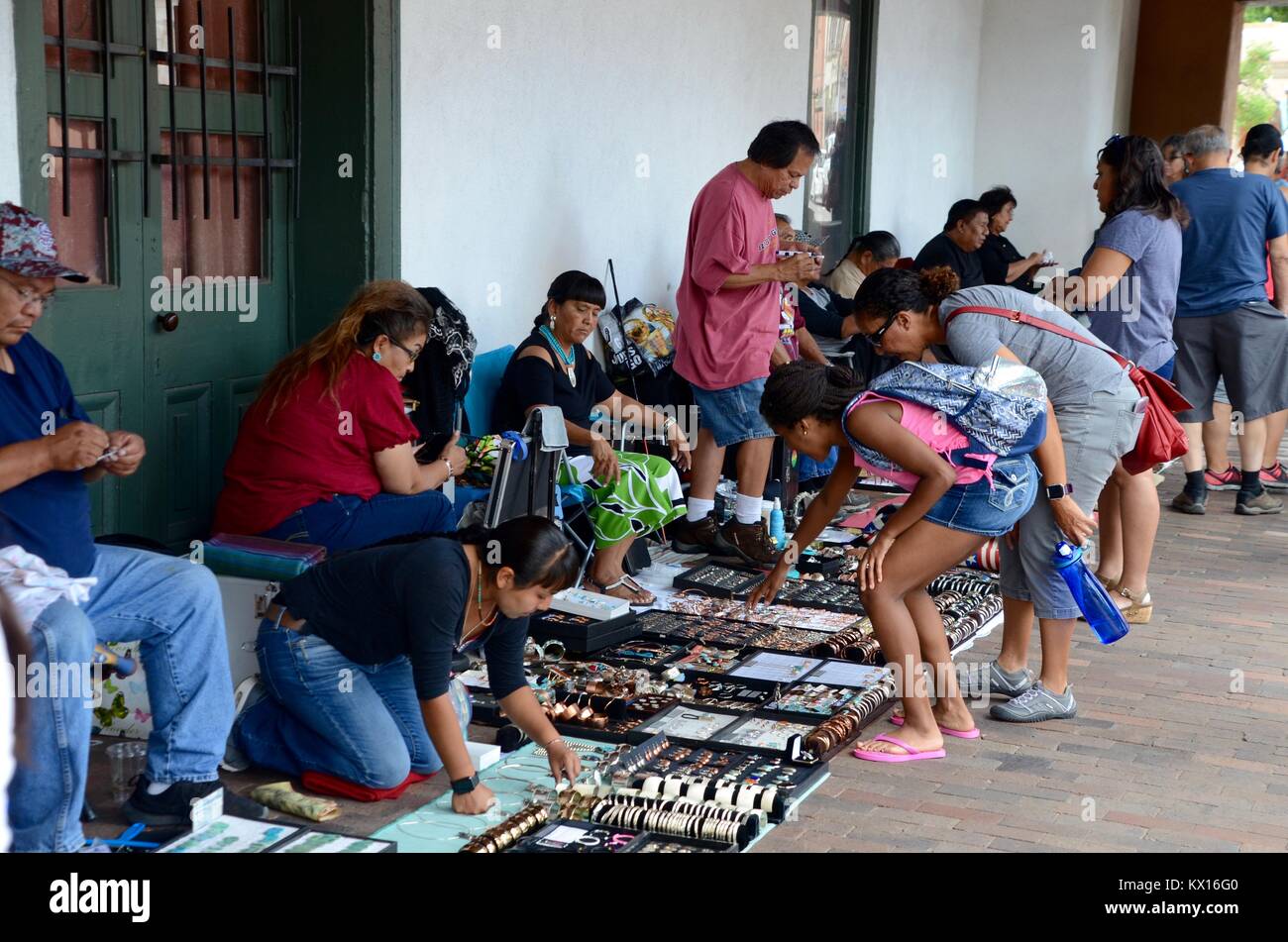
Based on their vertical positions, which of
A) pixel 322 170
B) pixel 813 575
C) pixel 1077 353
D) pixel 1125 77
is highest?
pixel 1125 77

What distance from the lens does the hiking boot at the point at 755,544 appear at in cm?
636

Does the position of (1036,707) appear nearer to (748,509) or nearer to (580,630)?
(580,630)

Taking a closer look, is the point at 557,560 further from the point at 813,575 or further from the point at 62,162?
the point at 813,575

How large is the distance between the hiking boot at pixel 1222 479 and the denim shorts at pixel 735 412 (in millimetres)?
3021

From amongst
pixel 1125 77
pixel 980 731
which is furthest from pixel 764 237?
pixel 1125 77

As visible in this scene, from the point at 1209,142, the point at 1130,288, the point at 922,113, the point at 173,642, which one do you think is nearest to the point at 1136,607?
the point at 1130,288

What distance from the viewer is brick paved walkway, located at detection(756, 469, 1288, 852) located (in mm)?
3672

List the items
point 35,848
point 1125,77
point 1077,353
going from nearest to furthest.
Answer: point 35,848
point 1077,353
point 1125,77

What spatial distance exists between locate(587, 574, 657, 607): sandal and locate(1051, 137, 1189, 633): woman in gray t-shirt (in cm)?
176

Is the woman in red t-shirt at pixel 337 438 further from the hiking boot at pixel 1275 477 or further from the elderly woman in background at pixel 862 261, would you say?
the hiking boot at pixel 1275 477

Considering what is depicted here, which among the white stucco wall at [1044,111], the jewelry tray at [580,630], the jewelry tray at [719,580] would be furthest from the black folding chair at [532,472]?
the white stucco wall at [1044,111]

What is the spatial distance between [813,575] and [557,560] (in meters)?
2.91

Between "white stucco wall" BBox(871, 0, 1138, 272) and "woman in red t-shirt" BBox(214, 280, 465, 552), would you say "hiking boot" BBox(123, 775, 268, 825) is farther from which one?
"white stucco wall" BBox(871, 0, 1138, 272)

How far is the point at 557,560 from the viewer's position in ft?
11.3
